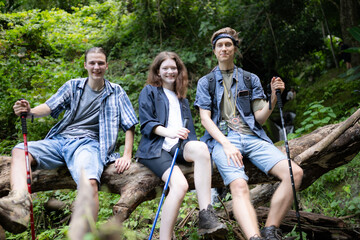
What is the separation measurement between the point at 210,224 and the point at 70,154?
1.61 metres

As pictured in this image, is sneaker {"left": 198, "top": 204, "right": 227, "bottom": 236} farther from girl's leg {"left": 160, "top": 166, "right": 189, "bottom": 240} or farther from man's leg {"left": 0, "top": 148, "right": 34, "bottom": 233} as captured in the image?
man's leg {"left": 0, "top": 148, "right": 34, "bottom": 233}

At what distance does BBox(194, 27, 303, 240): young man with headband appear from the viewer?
3072 mm

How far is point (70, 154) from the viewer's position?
10.9ft

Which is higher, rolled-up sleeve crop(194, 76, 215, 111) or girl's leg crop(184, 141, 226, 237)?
rolled-up sleeve crop(194, 76, 215, 111)

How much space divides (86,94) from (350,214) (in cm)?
414

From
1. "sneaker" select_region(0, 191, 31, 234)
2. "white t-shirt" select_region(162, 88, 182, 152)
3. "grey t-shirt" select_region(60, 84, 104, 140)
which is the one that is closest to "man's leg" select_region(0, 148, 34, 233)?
"sneaker" select_region(0, 191, 31, 234)

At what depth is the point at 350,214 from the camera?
4711 mm

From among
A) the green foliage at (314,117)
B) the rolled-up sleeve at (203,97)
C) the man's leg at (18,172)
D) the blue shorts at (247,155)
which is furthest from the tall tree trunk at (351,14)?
the man's leg at (18,172)

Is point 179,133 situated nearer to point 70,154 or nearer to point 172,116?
point 172,116

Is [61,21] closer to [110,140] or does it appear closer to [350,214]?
[110,140]

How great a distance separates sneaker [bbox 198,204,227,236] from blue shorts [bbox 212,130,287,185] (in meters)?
0.40

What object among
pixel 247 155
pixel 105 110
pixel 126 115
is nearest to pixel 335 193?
pixel 247 155

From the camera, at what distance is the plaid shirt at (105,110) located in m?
3.60

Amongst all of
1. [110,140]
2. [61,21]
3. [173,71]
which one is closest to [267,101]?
[173,71]
